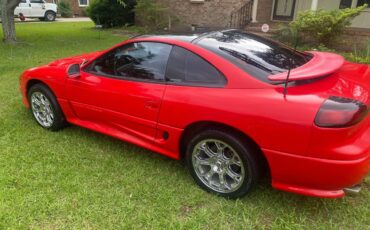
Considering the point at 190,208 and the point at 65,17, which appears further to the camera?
the point at 65,17

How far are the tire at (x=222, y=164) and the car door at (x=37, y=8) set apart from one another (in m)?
24.5

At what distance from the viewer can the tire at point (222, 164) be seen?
2789mm

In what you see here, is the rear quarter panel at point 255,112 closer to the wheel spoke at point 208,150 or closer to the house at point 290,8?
the wheel spoke at point 208,150

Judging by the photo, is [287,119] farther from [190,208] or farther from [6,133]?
[6,133]

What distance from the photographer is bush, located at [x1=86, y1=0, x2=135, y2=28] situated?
57.9ft

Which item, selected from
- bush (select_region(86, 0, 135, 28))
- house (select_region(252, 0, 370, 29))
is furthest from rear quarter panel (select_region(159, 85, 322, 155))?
bush (select_region(86, 0, 135, 28))

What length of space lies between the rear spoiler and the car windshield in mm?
90

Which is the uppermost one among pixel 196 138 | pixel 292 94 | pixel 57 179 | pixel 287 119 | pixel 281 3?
pixel 281 3

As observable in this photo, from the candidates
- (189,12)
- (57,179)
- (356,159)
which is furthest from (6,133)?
(189,12)

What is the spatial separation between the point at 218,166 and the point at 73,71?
6.90 feet

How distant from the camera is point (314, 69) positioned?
9.38 ft

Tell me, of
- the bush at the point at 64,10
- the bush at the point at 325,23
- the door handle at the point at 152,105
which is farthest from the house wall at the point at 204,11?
the bush at the point at 64,10

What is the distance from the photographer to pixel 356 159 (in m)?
2.39

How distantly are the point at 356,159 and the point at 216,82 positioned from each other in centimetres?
125
